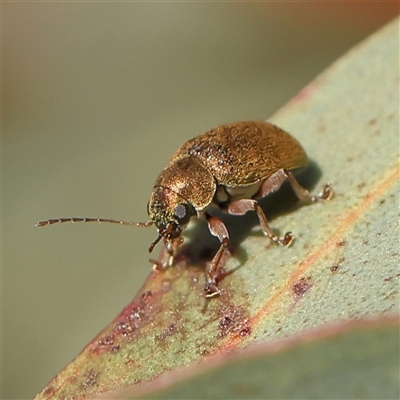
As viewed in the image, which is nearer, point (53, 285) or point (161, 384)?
point (161, 384)

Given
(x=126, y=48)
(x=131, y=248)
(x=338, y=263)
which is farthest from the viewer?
(x=126, y=48)

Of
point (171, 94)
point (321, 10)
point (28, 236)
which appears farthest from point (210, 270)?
point (321, 10)

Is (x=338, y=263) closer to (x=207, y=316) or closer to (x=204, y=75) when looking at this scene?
(x=207, y=316)

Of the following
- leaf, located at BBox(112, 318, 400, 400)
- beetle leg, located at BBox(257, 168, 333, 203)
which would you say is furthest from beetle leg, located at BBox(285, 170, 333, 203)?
leaf, located at BBox(112, 318, 400, 400)

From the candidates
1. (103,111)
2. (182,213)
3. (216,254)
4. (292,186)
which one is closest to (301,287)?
(216,254)

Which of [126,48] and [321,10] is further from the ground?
[126,48]

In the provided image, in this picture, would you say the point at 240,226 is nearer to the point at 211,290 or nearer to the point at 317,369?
the point at 211,290
